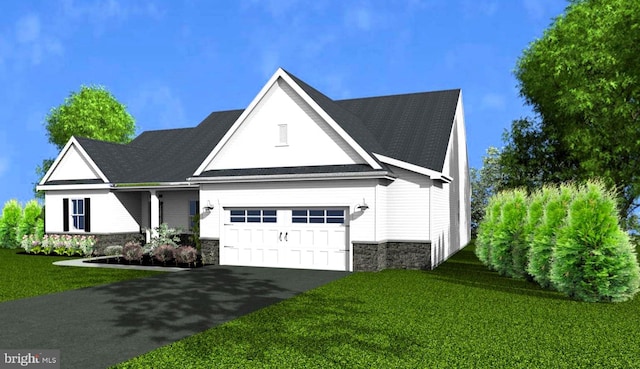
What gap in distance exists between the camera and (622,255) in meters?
11.6

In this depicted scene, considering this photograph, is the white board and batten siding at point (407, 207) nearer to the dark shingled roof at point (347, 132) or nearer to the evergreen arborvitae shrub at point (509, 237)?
the dark shingled roof at point (347, 132)

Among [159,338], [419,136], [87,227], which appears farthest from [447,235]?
[87,227]

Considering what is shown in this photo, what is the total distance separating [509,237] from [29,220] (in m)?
28.1

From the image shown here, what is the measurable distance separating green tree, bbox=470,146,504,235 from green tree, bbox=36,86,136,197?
1515 inches

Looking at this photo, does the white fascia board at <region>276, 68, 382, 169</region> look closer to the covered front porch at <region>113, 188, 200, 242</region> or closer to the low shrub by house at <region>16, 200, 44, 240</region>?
the covered front porch at <region>113, 188, 200, 242</region>

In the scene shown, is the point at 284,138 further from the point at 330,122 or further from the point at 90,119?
the point at 90,119

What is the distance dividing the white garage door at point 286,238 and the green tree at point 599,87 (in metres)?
15.4

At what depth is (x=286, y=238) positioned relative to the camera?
17.7 meters

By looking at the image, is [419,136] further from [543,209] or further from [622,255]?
[622,255]

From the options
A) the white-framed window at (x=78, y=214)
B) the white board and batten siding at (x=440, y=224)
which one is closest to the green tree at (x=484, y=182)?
the white board and batten siding at (x=440, y=224)

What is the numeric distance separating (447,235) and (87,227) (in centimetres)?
1883

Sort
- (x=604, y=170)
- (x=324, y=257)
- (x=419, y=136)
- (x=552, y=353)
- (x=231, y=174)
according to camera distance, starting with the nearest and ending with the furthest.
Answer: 1. (x=552, y=353)
2. (x=324, y=257)
3. (x=231, y=174)
4. (x=419, y=136)
5. (x=604, y=170)

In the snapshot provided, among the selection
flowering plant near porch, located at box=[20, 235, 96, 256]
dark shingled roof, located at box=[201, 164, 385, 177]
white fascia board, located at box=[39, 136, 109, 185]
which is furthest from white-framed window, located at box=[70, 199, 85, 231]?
dark shingled roof, located at box=[201, 164, 385, 177]

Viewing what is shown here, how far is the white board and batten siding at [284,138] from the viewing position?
17.4 meters
